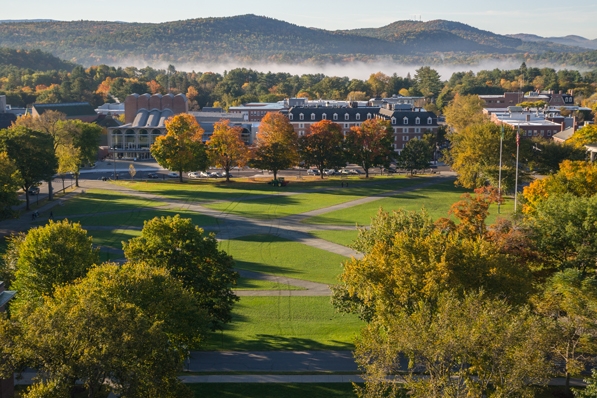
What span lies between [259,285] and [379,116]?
78.3m

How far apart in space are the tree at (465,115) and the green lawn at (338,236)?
49755mm

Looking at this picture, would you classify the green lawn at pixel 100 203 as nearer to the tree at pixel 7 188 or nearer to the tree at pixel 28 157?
the tree at pixel 28 157

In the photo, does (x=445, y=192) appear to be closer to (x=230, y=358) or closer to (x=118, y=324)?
(x=230, y=358)

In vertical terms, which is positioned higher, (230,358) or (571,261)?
(571,261)

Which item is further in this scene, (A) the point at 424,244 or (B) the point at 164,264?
(B) the point at 164,264

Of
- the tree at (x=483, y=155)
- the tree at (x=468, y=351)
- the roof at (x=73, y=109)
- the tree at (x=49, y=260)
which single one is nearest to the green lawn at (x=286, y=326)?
the tree at (x=49, y=260)

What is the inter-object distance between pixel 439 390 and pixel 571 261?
15551 mm

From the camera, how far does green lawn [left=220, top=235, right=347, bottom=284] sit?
4769 centimetres

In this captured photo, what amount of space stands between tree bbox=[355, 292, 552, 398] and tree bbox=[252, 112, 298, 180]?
63339mm

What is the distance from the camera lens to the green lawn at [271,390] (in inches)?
1120

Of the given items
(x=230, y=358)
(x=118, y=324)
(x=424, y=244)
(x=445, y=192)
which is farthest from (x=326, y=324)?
(x=445, y=192)

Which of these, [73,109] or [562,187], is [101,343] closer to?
[562,187]

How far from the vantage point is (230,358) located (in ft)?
106

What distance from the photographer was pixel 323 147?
298ft
